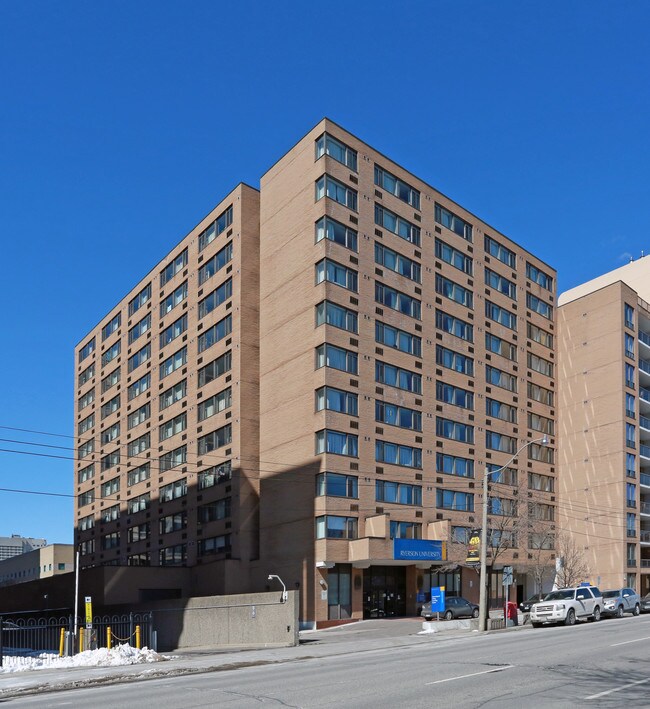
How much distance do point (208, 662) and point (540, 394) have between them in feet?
178

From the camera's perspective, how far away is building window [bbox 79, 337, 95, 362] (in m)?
99.6

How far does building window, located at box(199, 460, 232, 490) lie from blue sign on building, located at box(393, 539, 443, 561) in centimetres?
1409

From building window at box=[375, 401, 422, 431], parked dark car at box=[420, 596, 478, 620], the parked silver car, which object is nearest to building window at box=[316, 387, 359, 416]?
building window at box=[375, 401, 422, 431]

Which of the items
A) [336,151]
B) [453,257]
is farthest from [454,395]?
[336,151]


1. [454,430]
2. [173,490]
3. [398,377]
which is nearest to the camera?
[398,377]

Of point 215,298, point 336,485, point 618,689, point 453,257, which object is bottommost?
point 618,689

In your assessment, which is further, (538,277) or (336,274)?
(538,277)

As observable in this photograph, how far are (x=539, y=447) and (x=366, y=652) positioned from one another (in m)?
46.4

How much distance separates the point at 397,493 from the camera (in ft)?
193

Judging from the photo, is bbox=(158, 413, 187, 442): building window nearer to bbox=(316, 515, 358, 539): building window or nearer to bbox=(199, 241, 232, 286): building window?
bbox=(199, 241, 232, 286): building window

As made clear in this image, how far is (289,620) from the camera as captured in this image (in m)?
35.4

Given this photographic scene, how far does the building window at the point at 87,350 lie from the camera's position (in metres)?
99.6

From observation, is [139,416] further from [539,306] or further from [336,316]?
[539,306]

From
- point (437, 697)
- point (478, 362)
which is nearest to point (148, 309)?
point (478, 362)
